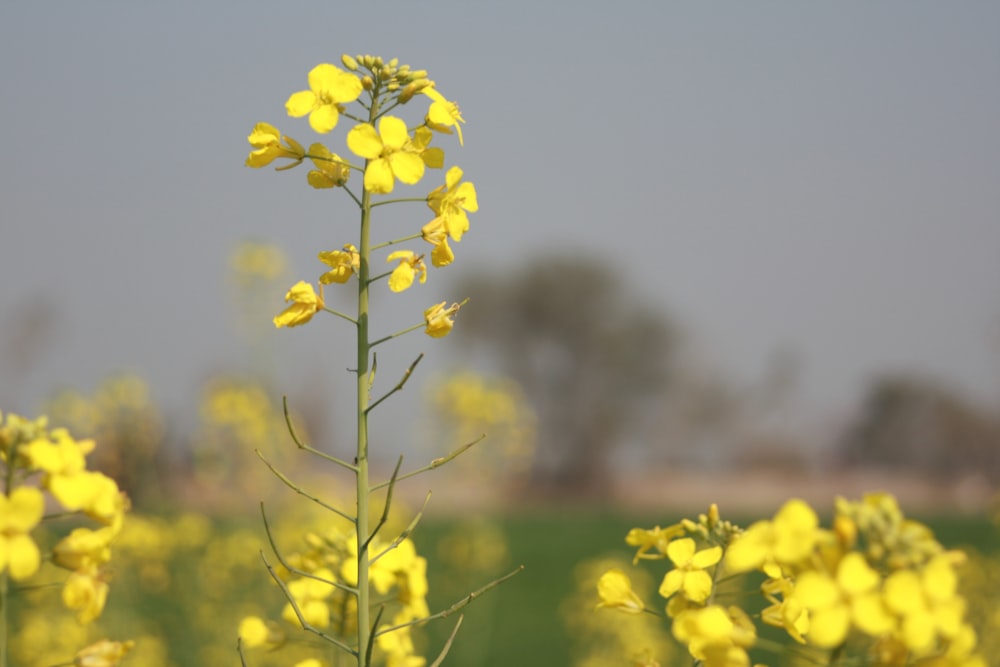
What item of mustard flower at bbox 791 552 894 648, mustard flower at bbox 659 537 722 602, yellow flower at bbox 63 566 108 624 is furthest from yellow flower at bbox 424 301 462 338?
mustard flower at bbox 791 552 894 648

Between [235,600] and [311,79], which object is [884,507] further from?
[235,600]

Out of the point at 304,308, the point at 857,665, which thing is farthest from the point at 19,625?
the point at 857,665

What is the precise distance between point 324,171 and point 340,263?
0.53 feet

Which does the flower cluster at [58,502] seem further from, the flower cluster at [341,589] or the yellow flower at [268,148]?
the yellow flower at [268,148]

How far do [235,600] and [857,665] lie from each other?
5.75 metres

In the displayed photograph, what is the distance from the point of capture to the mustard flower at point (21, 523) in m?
1.25

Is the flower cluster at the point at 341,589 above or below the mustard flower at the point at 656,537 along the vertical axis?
below

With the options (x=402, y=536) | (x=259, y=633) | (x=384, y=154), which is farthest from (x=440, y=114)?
(x=259, y=633)

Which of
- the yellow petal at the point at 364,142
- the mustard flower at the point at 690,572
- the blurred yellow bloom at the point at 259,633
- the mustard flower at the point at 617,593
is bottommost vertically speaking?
the blurred yellow bloom at the point at 259,633

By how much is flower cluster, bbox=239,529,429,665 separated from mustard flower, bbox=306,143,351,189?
0.63 meters

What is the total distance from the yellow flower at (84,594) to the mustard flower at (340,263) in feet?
1.88

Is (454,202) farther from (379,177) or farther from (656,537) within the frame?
(656,537)

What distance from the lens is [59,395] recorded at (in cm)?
614

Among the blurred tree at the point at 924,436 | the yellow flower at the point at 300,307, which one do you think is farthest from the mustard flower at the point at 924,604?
the blurred tree at the point at 924,436
